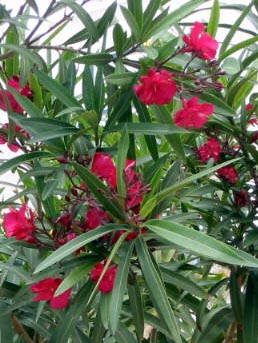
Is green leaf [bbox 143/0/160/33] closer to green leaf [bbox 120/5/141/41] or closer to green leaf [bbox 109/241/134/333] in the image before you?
green leaf [bbox 120/5/141/41]

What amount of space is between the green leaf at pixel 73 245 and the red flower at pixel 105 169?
0.08m

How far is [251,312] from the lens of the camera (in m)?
0.98

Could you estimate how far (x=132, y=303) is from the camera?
2.90ft

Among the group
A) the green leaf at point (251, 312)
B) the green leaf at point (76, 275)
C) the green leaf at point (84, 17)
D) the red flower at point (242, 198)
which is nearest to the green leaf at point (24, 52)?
the green leaf at point (84, 17)

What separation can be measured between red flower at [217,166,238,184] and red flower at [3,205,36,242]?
39cm

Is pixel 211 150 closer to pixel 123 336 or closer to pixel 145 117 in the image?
pixel 145 117

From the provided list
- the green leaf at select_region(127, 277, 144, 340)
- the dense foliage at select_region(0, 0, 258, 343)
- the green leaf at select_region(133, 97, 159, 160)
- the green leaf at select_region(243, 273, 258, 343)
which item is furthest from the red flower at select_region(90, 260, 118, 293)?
the green leaf at select_region(243, 273, 258, 343)

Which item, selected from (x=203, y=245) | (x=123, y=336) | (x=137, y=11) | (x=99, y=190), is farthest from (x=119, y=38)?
(x=123, y=336)

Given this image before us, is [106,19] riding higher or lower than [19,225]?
higher

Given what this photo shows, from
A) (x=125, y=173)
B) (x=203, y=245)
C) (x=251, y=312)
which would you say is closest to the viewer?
(x=203, y=245)

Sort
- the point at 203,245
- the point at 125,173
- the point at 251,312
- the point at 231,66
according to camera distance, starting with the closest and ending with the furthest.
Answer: the point at 203,245, the point at 125,173, the point at 231,66, the point at 251,312

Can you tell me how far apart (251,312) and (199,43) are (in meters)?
0.50

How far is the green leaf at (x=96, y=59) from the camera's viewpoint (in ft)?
2.70

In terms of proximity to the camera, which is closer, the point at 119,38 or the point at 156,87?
the point at 156,87
